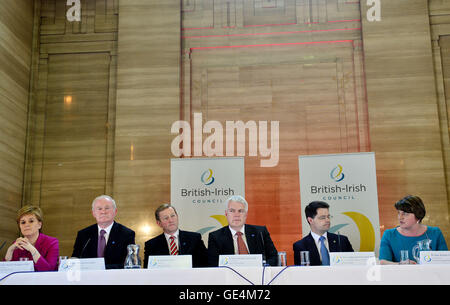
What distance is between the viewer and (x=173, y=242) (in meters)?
4.44

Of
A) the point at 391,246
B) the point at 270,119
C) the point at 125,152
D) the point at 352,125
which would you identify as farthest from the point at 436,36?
the point at 125,152

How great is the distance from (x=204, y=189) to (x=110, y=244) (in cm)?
170

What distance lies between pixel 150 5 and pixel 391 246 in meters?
4.66

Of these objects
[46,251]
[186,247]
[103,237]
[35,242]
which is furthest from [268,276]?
[35,242]

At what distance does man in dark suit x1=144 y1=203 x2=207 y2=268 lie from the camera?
172 inches

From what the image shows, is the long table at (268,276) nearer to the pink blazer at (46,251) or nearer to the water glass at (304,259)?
the water glass at (304,259)

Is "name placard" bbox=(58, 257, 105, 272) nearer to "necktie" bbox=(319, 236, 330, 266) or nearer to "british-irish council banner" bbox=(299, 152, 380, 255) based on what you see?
"necktie" bbox=(319, 236, 330, 266)

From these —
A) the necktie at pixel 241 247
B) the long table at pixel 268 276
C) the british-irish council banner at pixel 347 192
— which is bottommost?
the long table at pixel 268 276

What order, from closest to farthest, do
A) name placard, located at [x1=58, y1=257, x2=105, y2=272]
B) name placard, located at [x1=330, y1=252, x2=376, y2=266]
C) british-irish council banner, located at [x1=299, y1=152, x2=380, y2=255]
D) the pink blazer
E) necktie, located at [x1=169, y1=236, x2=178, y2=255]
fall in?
name placard, located at [x1=330, y1=252, x2=376, y2=266] → name placard, located at [x1=58, y1=257, x2=105, y2=272] → the pink blazer → necktie, located at [x1=169, y1=236, x2=178, y2=255] → british-irish council banner, located at [x1=299, y1=152, x2=380, y2=255]

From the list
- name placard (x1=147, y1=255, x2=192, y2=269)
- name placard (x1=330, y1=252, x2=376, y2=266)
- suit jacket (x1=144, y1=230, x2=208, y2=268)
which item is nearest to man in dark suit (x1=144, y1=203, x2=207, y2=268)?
suit jacket (x1=144, y1=230, x2=208, y2=268)

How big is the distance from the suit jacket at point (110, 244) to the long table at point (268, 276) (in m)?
1.39

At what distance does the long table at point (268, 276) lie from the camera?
2.66 meters

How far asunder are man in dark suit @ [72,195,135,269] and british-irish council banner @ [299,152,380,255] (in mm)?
2029

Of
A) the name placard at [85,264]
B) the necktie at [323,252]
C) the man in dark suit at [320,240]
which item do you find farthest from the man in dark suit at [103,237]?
the necktie at [323,252]
